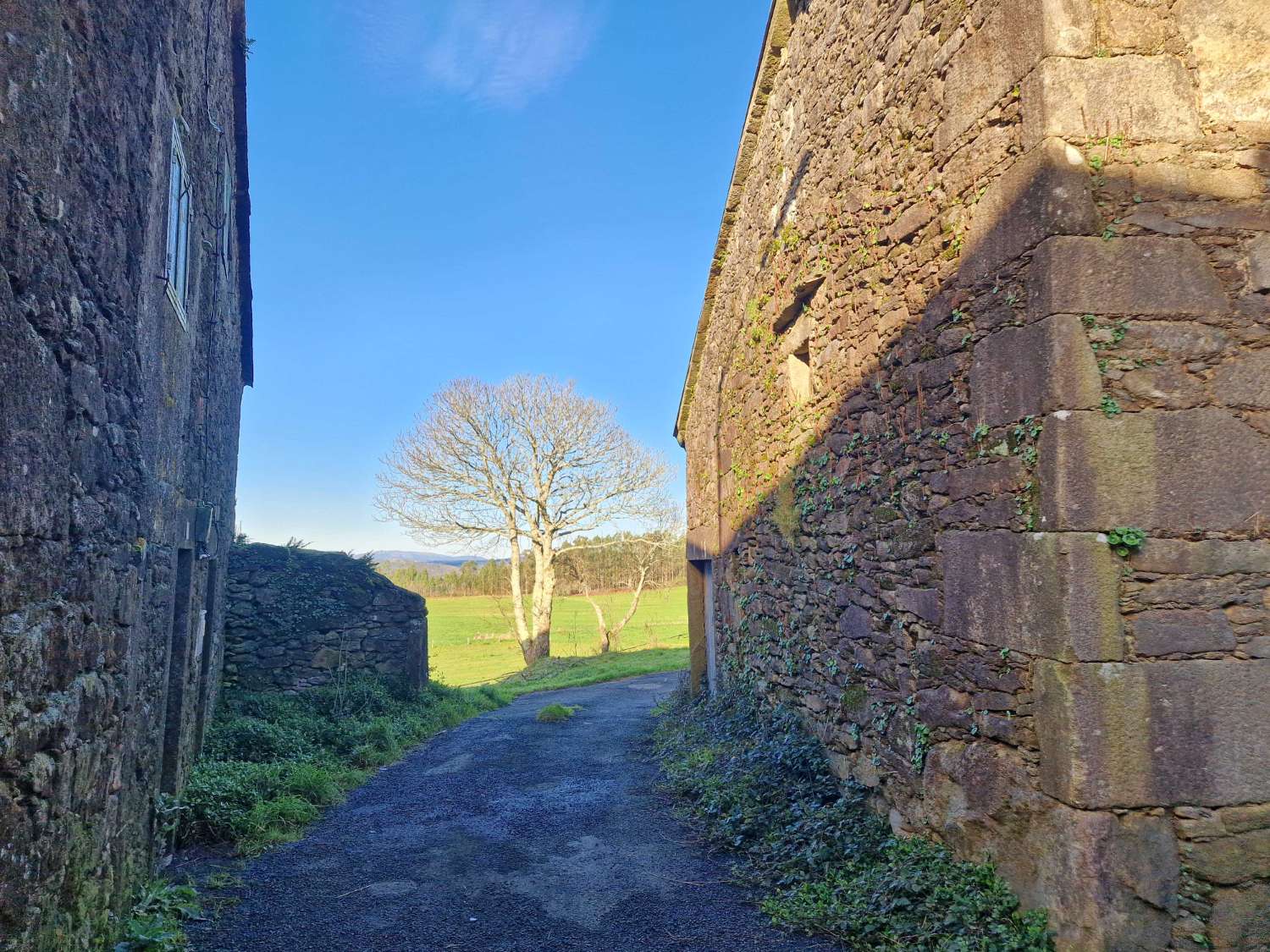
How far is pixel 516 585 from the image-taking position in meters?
24.2

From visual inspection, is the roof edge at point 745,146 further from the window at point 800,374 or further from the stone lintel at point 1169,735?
the stone lintel at point 1169,735

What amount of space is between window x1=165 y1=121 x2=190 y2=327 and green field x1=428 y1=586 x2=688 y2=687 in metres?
12.5

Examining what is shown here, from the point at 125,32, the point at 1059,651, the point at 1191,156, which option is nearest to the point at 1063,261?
the point at 1191,156

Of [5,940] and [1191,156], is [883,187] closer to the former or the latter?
[1191,156]

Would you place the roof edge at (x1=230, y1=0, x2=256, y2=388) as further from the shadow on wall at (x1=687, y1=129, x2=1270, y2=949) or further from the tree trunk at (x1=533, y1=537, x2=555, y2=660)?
the tree trunk at (x1=533, y1=537, x2=555, y2=660)

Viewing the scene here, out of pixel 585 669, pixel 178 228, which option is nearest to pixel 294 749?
pixel 178 228

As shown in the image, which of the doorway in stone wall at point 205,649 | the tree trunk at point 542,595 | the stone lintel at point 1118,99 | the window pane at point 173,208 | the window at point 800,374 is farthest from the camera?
the tree trunk at point 542,595

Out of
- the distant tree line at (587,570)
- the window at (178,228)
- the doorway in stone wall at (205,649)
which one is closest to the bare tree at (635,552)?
the distant tree line at (587,570)

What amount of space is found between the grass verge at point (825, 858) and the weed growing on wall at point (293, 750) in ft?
10.6

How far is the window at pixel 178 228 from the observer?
5.29 m

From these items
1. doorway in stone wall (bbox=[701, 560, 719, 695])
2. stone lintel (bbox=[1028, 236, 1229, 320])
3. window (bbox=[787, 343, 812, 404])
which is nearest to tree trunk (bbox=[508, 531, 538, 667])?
doorway in stone wall (bbox=[701, 560, 719, 695])

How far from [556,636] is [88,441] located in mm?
30322

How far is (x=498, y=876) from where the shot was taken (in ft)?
17.1

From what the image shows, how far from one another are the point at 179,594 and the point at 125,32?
4.56m
